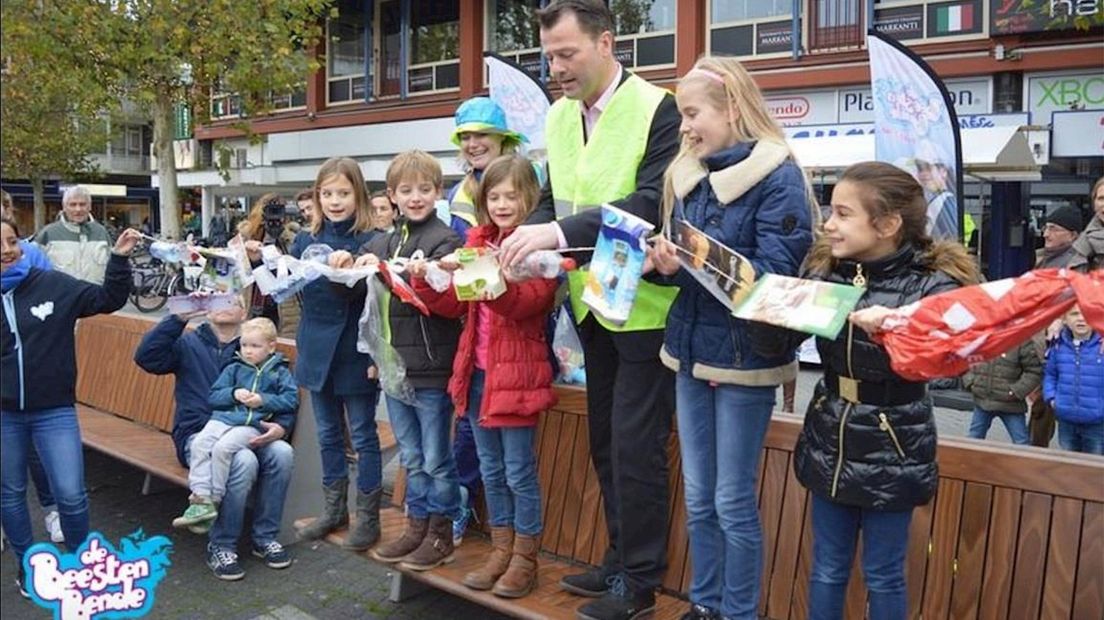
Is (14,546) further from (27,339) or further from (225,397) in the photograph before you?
(225,397)

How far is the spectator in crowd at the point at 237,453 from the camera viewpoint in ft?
14.3

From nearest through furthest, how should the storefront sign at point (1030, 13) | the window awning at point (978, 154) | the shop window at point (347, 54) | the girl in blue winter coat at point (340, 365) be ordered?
the girl in blue winter coat at point (340, 365)
the window awning at point (978, 154)
the storefront sign at point (1030, 13)
the shop window at point (347, 54)

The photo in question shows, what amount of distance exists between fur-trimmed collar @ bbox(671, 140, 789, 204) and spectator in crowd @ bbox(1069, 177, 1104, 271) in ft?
11.2

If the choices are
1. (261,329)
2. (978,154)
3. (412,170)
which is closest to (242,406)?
(261,329)

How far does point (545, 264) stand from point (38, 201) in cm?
142

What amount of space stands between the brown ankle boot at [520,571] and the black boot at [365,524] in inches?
31.8

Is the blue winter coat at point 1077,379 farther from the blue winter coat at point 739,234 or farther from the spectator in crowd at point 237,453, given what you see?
the spectator in crowd at point 237,453

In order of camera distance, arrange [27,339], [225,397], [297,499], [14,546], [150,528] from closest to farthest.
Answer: [14,546] < [27,339] < [150,528] < [225,397] < [297,499]

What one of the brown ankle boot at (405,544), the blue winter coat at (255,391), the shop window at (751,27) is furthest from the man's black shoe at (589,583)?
the shop window at (751,27)

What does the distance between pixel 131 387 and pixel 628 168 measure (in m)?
4.38

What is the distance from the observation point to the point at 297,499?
4.88m

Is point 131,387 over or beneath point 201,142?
beneath

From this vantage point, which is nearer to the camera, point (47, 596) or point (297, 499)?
point (47, 596)

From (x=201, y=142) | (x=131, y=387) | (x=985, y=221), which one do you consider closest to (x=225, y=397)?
(x=131, y=387)
